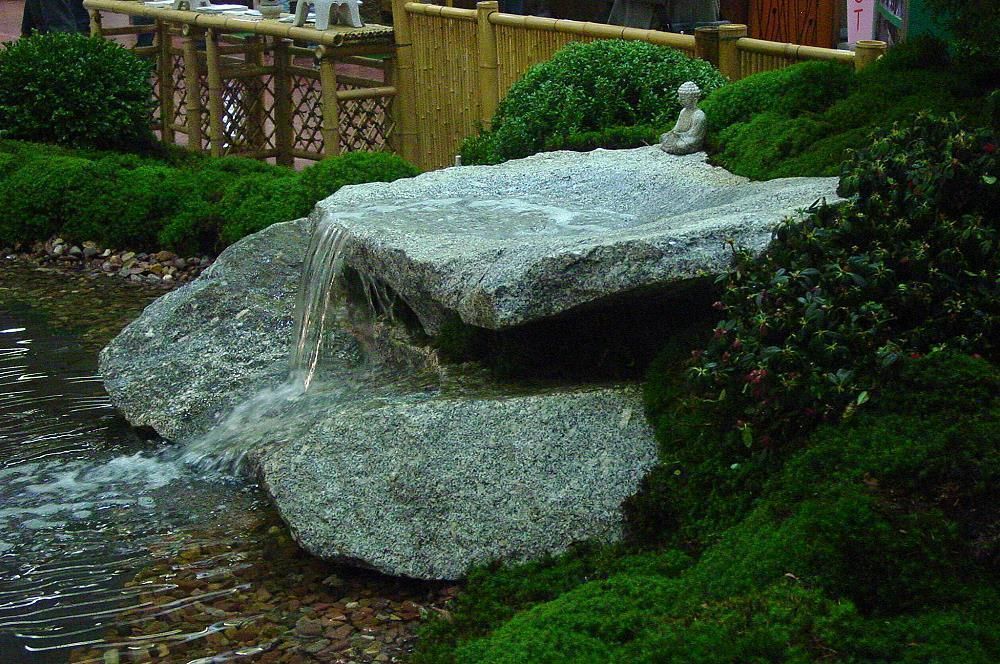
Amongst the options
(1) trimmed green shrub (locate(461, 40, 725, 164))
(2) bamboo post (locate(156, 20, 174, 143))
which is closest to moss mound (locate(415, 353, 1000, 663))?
(1) trimmed green shrub (locate(461, 40, 725, 164))

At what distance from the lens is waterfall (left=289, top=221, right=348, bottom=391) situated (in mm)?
6316

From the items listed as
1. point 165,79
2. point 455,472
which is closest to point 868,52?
point 455,472

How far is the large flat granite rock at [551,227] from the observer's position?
462 cm

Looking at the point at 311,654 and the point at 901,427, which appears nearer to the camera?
the point at 901,427

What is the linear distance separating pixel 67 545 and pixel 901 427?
3.30 m

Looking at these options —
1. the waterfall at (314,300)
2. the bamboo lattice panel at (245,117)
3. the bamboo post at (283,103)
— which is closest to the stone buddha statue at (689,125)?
the waterfall at (314,300)

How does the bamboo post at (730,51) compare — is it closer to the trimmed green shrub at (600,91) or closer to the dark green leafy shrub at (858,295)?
the trimmed green shrub at (600,91)

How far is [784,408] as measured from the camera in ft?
13.6

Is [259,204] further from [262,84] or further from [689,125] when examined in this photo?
[689,125]

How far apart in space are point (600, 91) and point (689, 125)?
4.56ft

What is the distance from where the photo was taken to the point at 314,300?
6.55m

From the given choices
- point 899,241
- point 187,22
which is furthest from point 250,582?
point 187,22

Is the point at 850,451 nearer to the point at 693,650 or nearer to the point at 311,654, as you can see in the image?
the point at 693,650

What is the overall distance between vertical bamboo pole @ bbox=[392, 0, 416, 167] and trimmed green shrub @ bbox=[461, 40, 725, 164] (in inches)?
109
